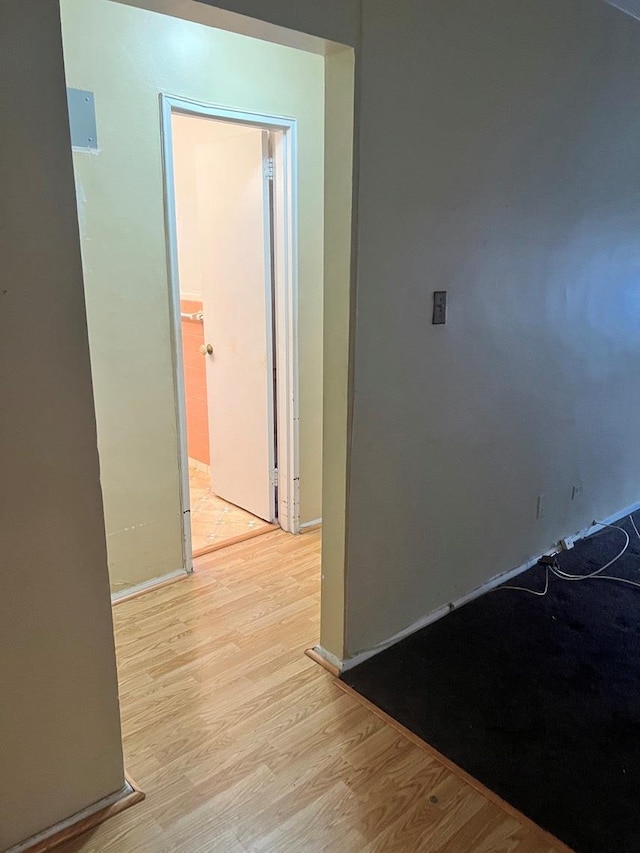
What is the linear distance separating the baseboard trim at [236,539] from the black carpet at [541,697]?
1200 millimetres

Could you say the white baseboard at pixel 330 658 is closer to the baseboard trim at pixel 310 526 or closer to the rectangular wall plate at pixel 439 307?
the baseboard trim at pixel 310 526

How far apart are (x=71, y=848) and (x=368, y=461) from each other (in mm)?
1393

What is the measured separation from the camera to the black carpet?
71.2 inches

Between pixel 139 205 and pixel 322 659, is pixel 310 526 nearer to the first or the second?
pixel 322 659

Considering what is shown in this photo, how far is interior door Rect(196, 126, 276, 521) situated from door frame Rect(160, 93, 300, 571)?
0.06 m

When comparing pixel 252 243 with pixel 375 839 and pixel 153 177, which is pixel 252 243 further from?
pixel 375 839

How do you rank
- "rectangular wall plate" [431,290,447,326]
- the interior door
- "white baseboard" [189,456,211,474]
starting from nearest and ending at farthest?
"rectangular wall plate" [431,290,447,326] → the interior door → "white baseboard" [189,456,211,474]

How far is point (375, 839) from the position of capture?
168 centimetres

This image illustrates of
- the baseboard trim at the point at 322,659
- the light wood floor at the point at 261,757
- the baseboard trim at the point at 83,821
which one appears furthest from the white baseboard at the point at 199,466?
the baseboard trim at the point at 83,821

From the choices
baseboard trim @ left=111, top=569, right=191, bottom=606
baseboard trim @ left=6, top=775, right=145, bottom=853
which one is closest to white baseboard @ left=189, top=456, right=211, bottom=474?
baseboard trim @ left=111, top=569, right=191, bottom=606

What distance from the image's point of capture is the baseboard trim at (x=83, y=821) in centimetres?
165

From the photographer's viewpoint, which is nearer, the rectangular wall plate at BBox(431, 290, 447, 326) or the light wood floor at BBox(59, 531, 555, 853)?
the light wood floor at BBox(59, 531, 555, 853)

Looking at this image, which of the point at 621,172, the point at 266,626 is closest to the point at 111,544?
the point at 266,626

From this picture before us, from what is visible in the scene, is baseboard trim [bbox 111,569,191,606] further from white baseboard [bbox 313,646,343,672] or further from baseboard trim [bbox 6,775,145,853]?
baseboard trim [bbox 6,775,145,853]
